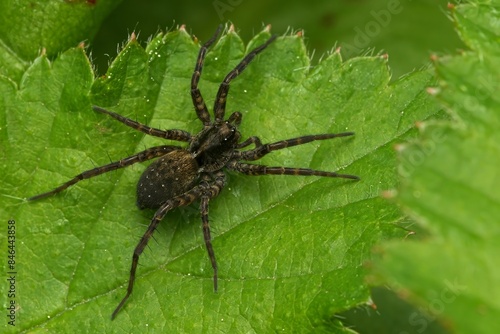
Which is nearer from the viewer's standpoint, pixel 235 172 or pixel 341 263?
pixel 341 263

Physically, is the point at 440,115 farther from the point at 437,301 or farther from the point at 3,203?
the point at 3,203

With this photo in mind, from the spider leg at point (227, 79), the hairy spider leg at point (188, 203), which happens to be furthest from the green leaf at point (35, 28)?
the hairy spider leg at point (188, 203)

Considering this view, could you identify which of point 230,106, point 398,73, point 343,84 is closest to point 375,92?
point 343,84

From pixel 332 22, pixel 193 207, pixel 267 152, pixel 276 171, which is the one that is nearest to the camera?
pixel 276 171

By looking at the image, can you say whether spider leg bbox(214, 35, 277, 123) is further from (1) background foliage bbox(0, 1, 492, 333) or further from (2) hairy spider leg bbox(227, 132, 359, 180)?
(2) hairy spider leg bbox(227, 132, 359, 180)

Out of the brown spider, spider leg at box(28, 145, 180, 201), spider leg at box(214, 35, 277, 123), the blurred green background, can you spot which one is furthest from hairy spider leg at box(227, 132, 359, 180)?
the blurred green background

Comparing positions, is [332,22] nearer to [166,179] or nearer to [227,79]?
[227,79]

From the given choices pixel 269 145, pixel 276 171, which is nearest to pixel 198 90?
pixel 269 145
